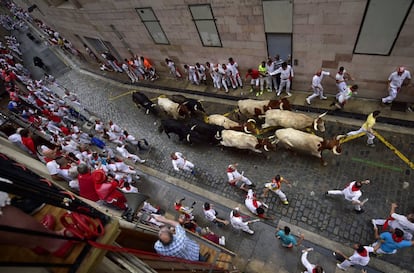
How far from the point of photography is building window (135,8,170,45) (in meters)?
14.1

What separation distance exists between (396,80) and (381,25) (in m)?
2.08

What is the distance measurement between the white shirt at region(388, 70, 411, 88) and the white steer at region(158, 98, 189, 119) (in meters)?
8.83

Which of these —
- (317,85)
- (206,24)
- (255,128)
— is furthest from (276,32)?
(255,128)

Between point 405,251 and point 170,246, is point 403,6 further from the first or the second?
point 170,246

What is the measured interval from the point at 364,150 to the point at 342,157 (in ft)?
2.63

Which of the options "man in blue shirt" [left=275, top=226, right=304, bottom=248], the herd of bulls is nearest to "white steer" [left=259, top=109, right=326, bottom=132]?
the herd of bulls

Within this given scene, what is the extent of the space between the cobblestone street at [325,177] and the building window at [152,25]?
21.0 ft

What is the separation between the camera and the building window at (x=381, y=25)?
8312 mm

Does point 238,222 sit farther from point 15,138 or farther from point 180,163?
point 15,138

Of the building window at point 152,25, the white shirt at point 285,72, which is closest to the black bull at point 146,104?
the building window at point 152,25

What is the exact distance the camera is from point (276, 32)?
36.5ft

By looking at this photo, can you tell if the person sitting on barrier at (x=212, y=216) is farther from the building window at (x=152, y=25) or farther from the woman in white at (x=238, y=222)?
the building window at (x=152, y=25)

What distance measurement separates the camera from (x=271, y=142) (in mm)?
10727

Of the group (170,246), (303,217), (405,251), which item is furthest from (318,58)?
(170,246)
